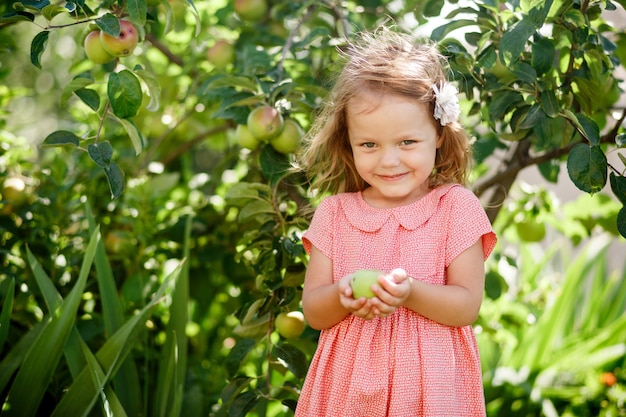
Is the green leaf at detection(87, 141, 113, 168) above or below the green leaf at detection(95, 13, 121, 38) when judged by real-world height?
below

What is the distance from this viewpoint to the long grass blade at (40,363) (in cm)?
162

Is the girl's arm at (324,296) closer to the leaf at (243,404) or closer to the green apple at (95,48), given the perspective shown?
the leaf at (243,404)

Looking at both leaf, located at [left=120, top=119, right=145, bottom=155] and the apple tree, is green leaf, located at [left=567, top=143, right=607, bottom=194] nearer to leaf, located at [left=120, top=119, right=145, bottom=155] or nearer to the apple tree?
the apple tree

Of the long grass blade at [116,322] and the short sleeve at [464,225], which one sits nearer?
the short sleeve at [464,225]

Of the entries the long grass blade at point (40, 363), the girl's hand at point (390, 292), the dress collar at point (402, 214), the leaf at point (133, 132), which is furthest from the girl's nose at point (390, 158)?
the long grass blade at point (40, 363)

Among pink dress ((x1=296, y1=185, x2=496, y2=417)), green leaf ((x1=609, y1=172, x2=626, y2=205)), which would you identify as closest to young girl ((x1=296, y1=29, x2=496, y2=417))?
pink dress ((x1=296, y1=185, x2=496, y2=417))

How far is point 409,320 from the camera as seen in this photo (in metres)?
1.31

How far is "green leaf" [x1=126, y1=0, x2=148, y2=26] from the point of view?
143 cm

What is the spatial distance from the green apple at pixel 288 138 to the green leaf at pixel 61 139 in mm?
418

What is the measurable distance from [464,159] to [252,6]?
40.7 inches

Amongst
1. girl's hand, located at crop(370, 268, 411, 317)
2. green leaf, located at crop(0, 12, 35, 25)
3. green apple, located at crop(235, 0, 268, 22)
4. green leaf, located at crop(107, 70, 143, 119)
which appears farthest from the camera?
green apple, located at crop(235, 0, 268, 22)

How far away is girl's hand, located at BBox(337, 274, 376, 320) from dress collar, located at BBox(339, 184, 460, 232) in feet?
0.59

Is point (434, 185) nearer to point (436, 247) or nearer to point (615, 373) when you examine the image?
point (436, 247)

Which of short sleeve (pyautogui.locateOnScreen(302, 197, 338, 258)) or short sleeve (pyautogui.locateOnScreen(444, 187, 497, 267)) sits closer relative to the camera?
short sleeve (pyautogui.locateOnScreen(444, 187, 497, 267))
